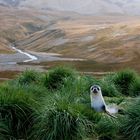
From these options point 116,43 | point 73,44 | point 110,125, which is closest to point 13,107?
point 110,125

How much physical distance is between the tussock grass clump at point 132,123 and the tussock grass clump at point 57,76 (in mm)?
7935

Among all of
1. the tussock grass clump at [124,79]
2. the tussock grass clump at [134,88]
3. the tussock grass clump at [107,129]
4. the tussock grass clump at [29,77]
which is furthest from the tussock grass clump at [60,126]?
the tussock grass clump at [29,77]

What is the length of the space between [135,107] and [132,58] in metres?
88.8

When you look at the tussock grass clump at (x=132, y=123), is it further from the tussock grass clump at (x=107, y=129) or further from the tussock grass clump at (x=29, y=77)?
the tussock grass clump at (x=29, y=77)

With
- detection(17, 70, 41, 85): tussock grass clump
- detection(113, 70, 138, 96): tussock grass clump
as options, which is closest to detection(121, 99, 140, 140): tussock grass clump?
detection(113, 70, 138, 96): tussock grass clump

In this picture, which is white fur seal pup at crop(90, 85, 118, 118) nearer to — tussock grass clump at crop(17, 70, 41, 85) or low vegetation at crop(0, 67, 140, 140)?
low vegetation at crop(0, 67, 140, 140)

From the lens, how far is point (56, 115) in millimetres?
12469

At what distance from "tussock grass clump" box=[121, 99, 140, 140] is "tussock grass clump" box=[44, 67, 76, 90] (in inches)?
312

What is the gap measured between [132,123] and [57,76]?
30.6ft

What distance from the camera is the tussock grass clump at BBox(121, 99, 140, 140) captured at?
12781 millimetres

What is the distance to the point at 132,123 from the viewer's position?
13172mm

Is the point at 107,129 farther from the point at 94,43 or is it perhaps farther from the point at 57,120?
the point at 94,43

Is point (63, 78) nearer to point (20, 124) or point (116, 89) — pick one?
point (116, 89)

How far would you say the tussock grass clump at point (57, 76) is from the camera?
21500 mm
